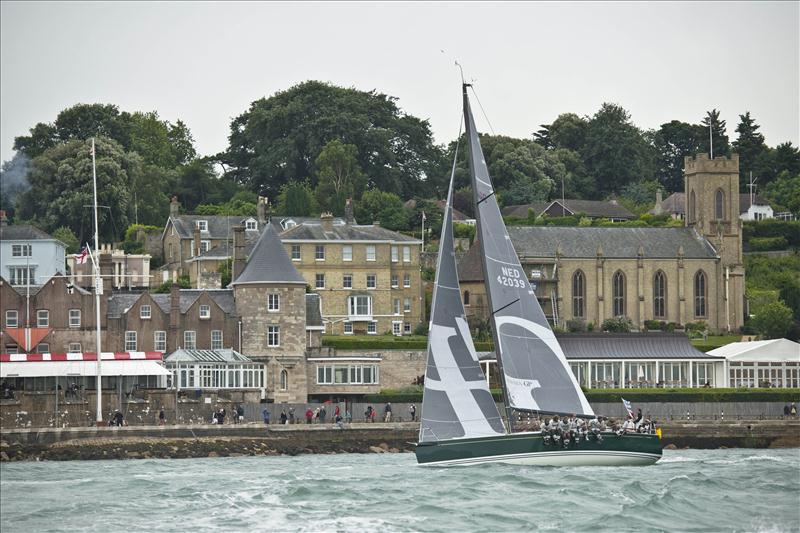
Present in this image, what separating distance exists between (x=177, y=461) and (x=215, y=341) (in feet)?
43.7

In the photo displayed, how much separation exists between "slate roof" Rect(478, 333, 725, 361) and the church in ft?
40.8

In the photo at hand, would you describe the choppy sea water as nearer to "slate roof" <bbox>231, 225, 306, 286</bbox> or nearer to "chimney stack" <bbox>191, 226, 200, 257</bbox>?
"slate roof" <bbox>231, 225, 306, 286</bbox>

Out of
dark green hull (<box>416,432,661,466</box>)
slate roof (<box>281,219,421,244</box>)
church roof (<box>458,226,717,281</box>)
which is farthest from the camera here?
church roof (<box>458,226,717,281</box>)

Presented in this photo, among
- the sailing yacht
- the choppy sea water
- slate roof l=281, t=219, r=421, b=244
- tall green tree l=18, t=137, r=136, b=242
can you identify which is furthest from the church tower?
the sailing yacht

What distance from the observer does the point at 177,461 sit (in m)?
58.7

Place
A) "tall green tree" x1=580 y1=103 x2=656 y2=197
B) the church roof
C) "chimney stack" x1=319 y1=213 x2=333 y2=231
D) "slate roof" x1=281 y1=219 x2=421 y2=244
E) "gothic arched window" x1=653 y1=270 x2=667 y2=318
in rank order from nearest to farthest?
"slate roof" x1=281 y1=219 x2=421 y2=244 → "chimney stack" x1=319 y1=213 x2=333 y2=231 → the church roof → "gothic arched window" x1=653 y1=270 x2=667 y2=318 → "tall green tree" x1=580 y1=103 x2=656 y2=197

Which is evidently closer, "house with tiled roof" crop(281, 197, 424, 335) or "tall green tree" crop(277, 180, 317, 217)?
"house with tiled roof" crop(281, 197, 424, 335)

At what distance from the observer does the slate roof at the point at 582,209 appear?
11619 cm

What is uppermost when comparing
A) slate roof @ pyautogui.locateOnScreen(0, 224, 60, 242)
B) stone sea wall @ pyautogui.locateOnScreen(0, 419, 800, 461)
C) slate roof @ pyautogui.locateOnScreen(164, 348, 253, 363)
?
slate roof @ pyautogui.locateOnScreen(0, 224, 60, 242)

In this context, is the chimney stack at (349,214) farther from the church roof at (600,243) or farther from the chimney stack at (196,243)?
the chimney stack at (196,243)

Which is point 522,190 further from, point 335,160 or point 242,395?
point 242,395

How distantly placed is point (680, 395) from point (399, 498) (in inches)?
1138

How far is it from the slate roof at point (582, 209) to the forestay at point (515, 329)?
6347 cm

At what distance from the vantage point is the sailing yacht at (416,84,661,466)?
163 ft
